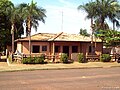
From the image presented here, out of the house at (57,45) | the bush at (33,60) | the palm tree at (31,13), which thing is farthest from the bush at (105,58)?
the palm tree at (31,13)

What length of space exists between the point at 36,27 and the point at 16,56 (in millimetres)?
11910

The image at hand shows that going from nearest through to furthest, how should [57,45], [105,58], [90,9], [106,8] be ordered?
1. [105,58]
2. [57,45]
3. [90,9]
4. [106,8]

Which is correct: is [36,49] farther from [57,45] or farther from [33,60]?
[33,60]

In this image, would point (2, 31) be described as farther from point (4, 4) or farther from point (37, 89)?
point (37, 89)

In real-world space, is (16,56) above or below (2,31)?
below

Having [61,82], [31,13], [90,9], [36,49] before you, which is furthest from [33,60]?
[61,82]

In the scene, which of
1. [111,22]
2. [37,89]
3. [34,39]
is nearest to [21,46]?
[34,39]

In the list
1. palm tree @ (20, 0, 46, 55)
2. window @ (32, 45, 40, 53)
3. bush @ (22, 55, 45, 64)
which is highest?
palm tree @ (20, 0, 46, 55)

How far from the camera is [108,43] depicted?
4078 cm

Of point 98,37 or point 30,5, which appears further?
point 98,37

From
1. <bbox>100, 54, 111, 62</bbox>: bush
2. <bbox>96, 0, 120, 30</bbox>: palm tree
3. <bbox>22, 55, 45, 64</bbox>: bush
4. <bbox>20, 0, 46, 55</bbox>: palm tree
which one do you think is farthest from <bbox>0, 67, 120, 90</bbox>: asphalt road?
<bbox>96, 0, 120, 30</bbox>: palm tree

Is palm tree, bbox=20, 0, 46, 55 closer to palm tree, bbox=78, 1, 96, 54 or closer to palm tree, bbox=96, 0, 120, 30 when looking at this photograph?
palm tree, bbox=78, 1, 96, 54

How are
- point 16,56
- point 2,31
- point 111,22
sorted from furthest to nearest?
1. point 2,31
2. point 111,22
3. point 16,56

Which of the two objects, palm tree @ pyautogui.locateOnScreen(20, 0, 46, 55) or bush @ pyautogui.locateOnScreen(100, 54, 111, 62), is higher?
palm tree @ pyautogui.locateOnScreen(20, 0, 46, 55)
